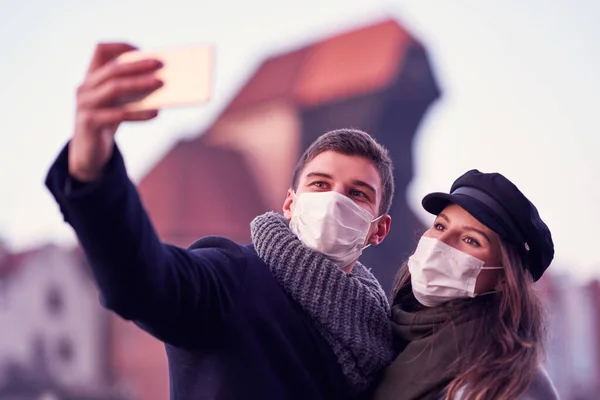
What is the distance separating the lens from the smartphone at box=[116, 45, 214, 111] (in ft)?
5.98

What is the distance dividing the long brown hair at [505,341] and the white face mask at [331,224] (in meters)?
0.52

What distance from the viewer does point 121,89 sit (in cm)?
184

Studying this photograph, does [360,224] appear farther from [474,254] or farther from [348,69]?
[348,69]

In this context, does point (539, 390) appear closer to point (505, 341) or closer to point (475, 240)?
point (505, 341)

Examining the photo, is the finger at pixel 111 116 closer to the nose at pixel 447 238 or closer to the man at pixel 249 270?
the man at pixel 249 270

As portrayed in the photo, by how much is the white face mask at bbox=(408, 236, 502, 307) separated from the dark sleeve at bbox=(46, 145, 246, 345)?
1.07 meters

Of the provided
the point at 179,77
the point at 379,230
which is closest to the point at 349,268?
the point at 379,230

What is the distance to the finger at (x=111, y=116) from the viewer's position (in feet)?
6.11

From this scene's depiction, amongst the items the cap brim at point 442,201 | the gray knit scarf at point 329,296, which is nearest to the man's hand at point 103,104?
the gray knit scarf at point 329,296

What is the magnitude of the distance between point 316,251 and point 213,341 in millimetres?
593

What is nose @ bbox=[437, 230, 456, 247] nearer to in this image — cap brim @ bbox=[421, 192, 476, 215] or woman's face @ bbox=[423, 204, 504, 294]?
woman's face @ bbox=[423, 204, 504, 294]

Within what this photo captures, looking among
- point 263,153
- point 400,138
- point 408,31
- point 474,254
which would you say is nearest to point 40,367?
point 263,153

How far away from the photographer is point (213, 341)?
102 inches

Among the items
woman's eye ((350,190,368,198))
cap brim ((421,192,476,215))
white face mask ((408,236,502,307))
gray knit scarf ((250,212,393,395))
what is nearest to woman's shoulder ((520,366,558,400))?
white face mask ((408,236,502,307))
